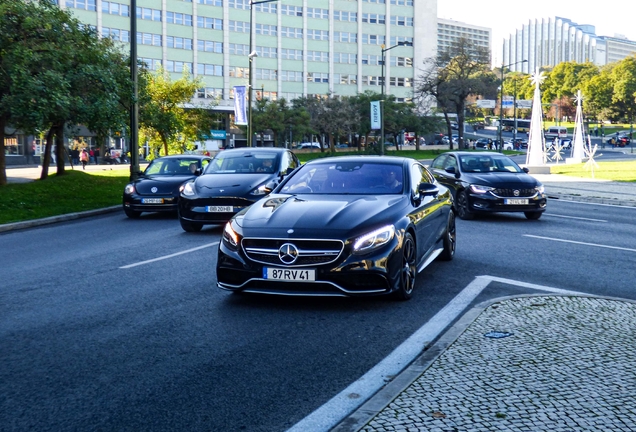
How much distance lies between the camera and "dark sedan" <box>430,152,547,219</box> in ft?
52.5

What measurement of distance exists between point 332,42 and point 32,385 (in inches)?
4040

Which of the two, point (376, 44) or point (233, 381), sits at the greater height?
point (376, 44)

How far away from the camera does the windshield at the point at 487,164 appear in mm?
17156

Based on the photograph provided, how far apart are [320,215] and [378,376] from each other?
8.40 feet

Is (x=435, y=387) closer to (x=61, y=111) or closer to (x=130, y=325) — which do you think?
(x=130, y=325)

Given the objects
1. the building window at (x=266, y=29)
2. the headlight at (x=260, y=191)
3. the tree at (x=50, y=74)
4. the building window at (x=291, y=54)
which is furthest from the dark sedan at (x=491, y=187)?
the building window at (x=291, y=54)

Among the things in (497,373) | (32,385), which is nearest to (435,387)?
(497,373)

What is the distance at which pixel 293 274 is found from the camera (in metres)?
6.88

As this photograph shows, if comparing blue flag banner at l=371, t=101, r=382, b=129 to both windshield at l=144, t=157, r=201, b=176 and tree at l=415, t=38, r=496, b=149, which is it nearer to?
windshield at l=144, t=157, r=201, b=176

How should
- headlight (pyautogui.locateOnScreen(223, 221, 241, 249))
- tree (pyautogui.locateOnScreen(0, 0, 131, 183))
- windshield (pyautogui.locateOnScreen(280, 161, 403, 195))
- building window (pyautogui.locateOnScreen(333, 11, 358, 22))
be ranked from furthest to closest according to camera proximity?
building window (pyautogui.locateOnScreen(333, 11, 358, 22)) → tree (pyautogui.locateOnScreen(0, 0, 131, 183)) → windshield (pyautogui.locateOnScreen(280, 161, 403, 195)) → headlight (pyautogui.locateOnScreen(223, 221, 241, 249))

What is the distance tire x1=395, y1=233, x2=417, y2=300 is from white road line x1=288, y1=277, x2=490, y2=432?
1.48 ft

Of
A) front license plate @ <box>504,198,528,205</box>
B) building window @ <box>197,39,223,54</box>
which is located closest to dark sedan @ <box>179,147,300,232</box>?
front license plate @ <box>504,198,528,205</box>

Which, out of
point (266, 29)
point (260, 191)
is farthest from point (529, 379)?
point (266, 29)

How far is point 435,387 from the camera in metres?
4.56
